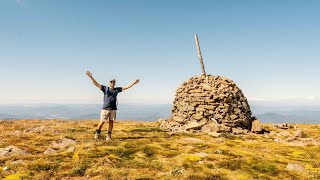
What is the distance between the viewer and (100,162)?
13609mm

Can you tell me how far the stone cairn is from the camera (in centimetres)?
2779

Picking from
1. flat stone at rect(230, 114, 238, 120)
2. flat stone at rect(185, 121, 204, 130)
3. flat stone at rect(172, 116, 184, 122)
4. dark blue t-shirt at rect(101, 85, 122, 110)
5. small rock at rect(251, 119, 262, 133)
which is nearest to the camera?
dark blue t-shirt at rect(101, 85, 122, 110)

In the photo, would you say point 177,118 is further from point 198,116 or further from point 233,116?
point 233,116

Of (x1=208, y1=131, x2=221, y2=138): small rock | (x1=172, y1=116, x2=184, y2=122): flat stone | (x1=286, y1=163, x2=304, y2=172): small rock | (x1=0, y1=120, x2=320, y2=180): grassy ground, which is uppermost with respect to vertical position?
(x1=172, y1=116, x2=184, y2=122): flat stone

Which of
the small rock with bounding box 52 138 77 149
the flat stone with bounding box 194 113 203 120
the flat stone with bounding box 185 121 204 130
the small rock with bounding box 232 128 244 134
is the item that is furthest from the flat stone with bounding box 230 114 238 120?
the small rock with bounding box 52 138 77 149

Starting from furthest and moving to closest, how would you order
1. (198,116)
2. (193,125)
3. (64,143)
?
(198,116) → (193,125) → (64,143)

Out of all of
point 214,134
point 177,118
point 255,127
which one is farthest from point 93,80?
point 255,127

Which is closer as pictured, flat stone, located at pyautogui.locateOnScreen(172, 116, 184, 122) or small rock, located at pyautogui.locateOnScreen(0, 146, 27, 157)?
small rock, located at pyautogui.locateOnScreen(0, 146, 27, 157)

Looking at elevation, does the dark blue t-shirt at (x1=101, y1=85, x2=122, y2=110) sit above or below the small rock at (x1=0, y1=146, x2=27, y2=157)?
above

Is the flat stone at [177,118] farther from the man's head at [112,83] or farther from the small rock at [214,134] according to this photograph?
the man's head at [112,83]

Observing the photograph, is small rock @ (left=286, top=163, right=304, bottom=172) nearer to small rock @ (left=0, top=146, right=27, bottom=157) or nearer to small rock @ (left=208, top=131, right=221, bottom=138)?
small rock @ (left=208, top=131, right=221, bottom=138)

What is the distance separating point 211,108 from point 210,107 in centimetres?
14

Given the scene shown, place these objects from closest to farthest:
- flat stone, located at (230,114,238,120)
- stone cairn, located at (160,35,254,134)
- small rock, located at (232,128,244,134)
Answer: small rock, located at (232,128,244,134), stone cairn, located at (160,35,254,134), flat stone, located at (230,114,238,120)

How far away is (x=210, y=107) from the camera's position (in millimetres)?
28469
